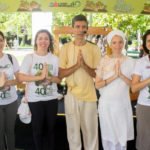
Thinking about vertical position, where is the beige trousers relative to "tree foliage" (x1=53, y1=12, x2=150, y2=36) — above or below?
below

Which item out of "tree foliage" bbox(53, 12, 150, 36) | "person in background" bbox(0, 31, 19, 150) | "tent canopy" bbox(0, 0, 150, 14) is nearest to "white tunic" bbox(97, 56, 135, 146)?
"person in background" bbox(0, 31, 19, 150)

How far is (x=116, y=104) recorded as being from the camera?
2150 millimetres

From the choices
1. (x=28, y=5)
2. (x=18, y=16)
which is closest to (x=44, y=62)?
(x=28, y=5)

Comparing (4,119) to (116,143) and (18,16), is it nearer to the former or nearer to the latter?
(116,143)

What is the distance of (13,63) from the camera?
2391 millimetres

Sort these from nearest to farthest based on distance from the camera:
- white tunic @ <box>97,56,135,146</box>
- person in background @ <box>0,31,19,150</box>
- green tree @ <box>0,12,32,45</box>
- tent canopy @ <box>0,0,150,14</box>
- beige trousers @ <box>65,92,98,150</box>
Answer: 1. white tunic @ <box>97,56,135,146</box>
2. person in background @ <box>0,31,19,150</box>
3. beige trousers @ <box>65,92,98,150</box>
4. tent canopy @ <box>0,0,150,14</box>
5. green tree @ <box>0,12,32,45</box>

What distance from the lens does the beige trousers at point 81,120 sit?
246 cm

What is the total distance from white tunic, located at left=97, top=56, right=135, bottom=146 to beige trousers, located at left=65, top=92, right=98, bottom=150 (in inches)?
11.5

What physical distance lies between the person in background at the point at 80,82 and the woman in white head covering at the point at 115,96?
0.82 ft

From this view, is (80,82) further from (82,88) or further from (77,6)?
(77,6)

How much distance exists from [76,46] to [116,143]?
1219 millimetres

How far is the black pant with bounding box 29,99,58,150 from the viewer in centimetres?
230

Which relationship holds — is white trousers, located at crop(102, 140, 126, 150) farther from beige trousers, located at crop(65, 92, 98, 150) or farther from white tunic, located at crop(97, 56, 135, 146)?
beige trousers, located at crop(65, 92, 98, 150)

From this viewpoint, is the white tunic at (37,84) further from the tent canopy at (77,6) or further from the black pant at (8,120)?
the tent canopy at (77,6)
